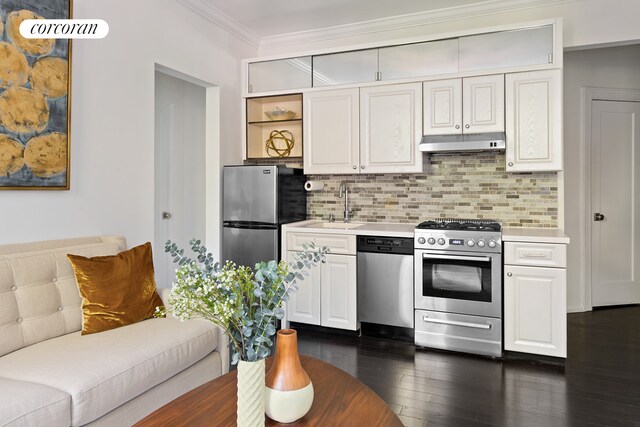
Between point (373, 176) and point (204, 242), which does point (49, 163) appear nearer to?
point (204, 242)

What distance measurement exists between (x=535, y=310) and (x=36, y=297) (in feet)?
10.1

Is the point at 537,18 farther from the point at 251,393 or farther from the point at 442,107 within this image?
the point at 251,393

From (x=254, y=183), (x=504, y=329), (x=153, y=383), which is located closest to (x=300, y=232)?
(x=254, y=183)

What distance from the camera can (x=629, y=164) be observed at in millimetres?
4820

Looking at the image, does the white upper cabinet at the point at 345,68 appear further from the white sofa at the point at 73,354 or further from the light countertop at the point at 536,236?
the white sofa at the point at 73,354

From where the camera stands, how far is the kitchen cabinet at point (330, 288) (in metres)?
3.70

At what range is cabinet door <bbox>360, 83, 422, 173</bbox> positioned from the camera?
3820mm

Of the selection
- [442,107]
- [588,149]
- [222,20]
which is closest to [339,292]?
[442,107]

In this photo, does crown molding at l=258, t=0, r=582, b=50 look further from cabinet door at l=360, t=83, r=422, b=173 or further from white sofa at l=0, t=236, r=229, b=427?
white sofa at l=0, t=236, r=229, b=427

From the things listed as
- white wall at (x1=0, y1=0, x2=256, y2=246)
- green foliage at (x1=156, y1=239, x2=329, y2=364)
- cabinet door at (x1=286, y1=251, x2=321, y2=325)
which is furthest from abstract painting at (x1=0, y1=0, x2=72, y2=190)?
cabinet door at (x1=286, y1=251, x2=321, y2=325)

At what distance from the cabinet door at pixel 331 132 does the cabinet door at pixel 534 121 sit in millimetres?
1291

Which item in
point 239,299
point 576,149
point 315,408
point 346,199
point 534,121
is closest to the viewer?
point 239,299

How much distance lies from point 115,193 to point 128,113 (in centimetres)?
58

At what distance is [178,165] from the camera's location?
4742 mm
